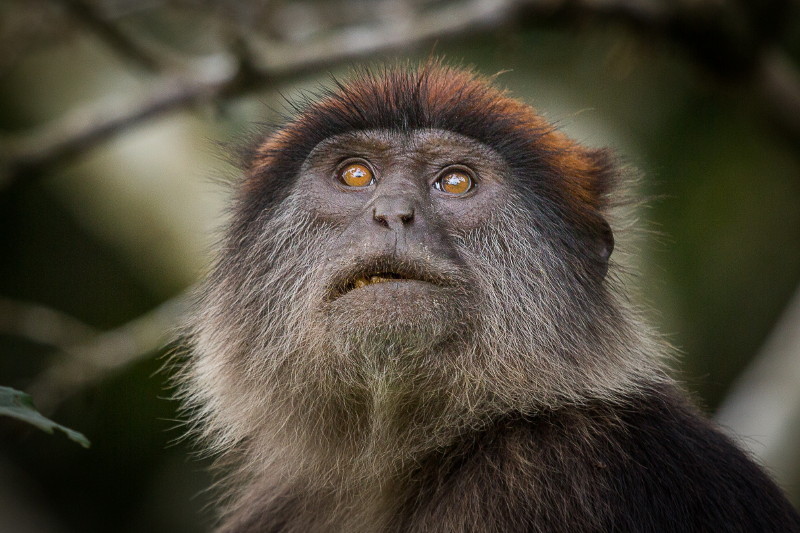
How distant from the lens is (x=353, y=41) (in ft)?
23.0

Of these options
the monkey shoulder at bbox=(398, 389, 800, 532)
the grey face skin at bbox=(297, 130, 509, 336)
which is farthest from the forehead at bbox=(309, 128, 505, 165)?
the monkey shoulder at bbox=(398, 389, 800, 532)

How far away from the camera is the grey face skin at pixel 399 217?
12.1 feet

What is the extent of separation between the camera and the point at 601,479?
3.65 metres

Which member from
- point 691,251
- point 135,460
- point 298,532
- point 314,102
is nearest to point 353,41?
point 314,102

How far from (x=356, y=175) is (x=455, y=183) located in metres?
0.43

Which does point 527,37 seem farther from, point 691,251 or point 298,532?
point 298,532

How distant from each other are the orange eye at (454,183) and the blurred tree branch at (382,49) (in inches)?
111

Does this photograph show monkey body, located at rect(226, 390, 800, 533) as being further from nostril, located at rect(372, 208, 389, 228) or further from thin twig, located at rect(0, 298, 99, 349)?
thin twig, located at rect(0, 298, 99, 349)

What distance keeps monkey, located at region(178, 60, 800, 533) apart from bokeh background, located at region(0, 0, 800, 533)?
776 mm

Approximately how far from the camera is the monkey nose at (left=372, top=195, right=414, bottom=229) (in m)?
3.77

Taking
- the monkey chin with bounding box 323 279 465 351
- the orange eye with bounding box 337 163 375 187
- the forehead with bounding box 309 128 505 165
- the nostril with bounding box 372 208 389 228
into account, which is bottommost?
the monkey chin with bounding box 323 279 465 351

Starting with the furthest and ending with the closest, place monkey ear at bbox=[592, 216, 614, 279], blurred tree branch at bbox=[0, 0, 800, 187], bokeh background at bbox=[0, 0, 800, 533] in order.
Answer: bokeh background at bbox=[0, 0, 800, 533] → blurred tree branch at bbox=[0, 0, 800, 187] → monkey ear at bbox=[592, 216, 614, 279]

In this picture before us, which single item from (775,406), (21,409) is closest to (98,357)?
(21,409)

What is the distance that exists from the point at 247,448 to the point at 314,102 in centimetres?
169
